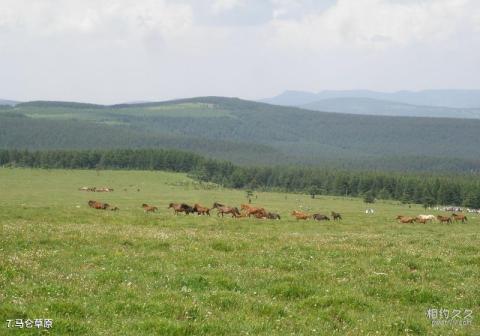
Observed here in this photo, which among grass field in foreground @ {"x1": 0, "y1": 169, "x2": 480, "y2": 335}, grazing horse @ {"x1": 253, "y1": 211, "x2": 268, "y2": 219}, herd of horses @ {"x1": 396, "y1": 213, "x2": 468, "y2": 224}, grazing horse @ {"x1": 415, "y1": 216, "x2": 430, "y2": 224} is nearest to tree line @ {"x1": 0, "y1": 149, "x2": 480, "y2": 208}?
herd of horses @ {"x1": 396, "y1": 213, "x2": 468, "y2": 224}

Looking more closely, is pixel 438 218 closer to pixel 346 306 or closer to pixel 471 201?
pixel 346 306

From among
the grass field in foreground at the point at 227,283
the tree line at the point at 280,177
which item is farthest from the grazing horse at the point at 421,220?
the tree line at the point at 280,177

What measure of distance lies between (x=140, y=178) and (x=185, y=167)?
46310 mm

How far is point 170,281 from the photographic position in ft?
46.1

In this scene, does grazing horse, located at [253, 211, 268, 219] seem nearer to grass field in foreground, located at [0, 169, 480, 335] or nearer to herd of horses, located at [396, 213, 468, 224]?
herd of horses, located at [396, 213, 468, 224]

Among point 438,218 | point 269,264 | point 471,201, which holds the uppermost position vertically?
point 269,264

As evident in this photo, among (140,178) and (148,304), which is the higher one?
(148,304)

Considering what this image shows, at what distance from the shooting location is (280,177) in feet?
501

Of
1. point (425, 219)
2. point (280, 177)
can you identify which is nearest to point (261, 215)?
point (425, 219)

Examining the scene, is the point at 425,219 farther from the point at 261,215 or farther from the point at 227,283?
the point at 227,283

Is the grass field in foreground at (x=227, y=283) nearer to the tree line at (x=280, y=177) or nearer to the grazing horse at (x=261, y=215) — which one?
the grazing horse at (x=261, y=215)

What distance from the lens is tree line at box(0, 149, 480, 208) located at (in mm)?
118000

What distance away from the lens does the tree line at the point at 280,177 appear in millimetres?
118000

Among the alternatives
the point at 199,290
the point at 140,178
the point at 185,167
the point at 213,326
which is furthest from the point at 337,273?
the point at 185,167
